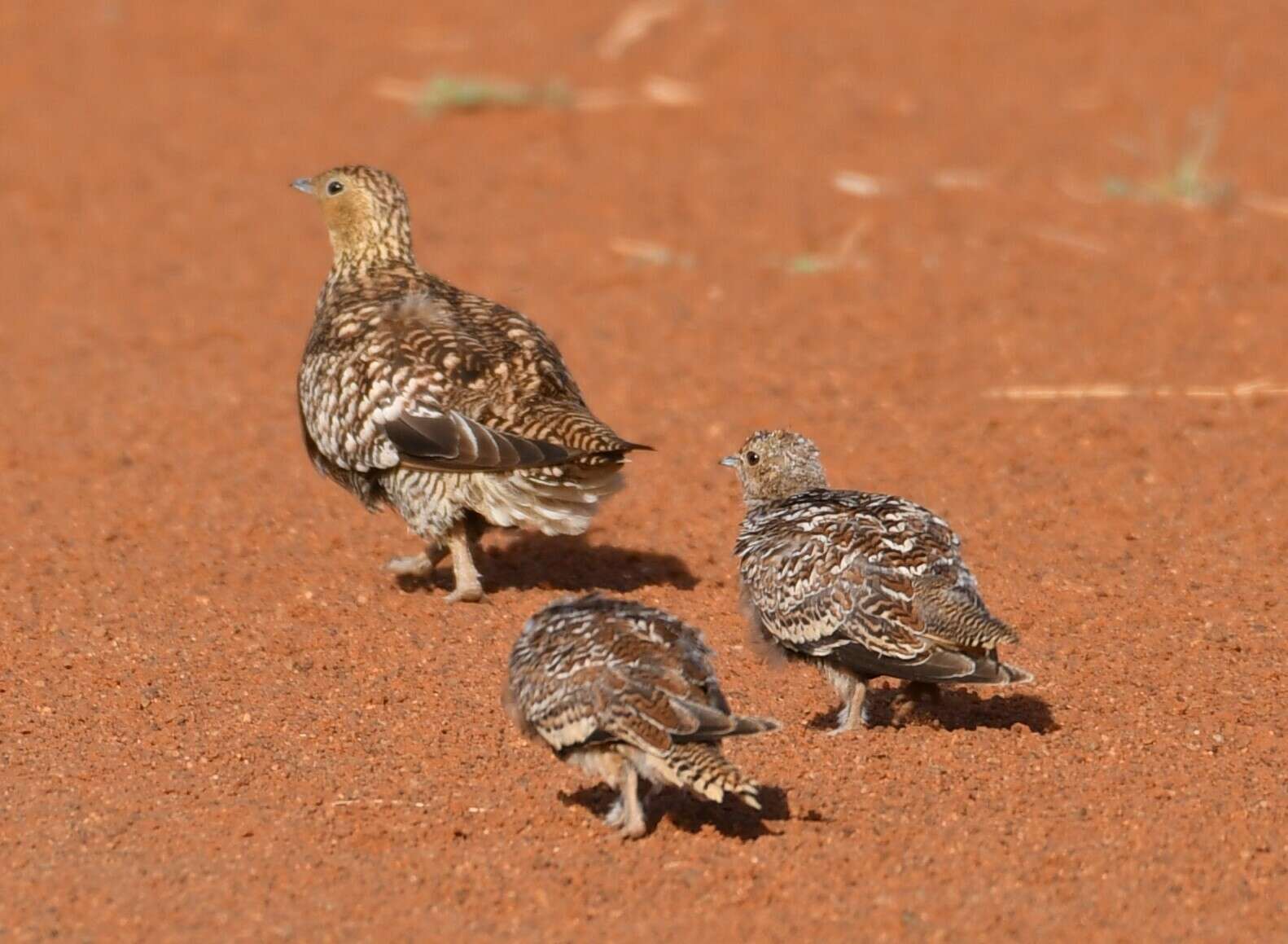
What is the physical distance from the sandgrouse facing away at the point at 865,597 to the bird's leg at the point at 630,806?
1.09 m

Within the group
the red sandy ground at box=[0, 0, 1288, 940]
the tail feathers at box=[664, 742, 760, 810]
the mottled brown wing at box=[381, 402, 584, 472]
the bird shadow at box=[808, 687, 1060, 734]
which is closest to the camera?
the tail feathers at box=[664, 742, 760, 810]

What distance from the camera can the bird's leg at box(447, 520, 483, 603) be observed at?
9570 mm

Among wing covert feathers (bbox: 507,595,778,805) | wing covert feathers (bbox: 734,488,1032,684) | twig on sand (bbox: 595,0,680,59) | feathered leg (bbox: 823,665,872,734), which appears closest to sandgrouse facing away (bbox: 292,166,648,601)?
wing covert feathers (bbox: 734,488,1032,684)

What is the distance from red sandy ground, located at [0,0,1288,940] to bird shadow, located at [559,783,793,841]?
1.1 inches

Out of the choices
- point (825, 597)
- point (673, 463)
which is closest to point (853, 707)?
point (825, 597)

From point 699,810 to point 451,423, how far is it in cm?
258

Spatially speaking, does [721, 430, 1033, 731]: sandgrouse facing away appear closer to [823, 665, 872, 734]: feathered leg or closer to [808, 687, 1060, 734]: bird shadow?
[823, 665, 872, 734]: feathered leg

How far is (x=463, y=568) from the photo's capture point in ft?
31.4

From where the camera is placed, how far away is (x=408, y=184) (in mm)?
17875

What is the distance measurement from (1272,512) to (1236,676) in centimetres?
226

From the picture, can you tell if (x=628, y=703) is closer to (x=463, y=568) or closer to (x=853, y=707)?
(x=853, y=707)

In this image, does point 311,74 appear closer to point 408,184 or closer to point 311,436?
point 408,184

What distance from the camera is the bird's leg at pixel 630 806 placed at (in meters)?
6.85

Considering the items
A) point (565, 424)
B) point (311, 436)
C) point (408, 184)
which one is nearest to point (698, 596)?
point (565, 424)
